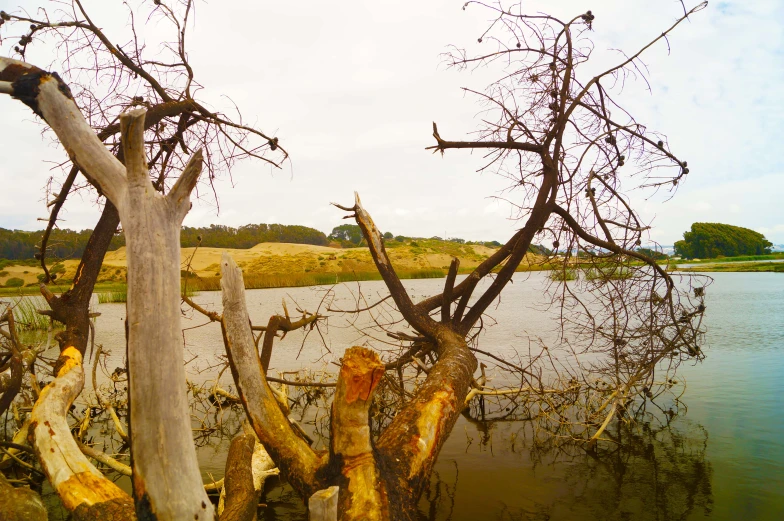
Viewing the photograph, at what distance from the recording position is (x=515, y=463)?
506 centimetres

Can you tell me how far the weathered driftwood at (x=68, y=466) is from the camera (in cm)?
249

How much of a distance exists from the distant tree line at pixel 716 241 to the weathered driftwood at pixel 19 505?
45.8 meters

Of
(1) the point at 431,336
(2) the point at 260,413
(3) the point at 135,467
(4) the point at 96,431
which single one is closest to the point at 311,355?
(4) the point at 96,431

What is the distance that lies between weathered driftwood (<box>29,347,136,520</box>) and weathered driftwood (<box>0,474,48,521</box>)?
26.9 inches

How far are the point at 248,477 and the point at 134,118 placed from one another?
2355 mm

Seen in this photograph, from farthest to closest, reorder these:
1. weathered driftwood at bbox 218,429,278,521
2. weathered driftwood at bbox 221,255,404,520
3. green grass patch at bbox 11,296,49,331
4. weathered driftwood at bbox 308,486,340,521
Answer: green grass patch at bbox 11,296,49,331 → weathered driftwood at bbox 218,429,278,521 → weathered driftwood at bbox 221,255,404,520 → weathered driftwood at bbox 308,486,340,521

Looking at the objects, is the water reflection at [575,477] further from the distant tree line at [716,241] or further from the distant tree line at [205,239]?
the distant tree line at [716,241]

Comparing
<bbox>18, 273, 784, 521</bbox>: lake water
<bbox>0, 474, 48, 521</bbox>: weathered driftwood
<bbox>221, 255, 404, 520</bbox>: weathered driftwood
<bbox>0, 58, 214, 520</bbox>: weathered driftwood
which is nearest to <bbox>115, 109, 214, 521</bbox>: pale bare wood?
<bbox>0, 58, 214, 520</bbox>: weathered driftwood

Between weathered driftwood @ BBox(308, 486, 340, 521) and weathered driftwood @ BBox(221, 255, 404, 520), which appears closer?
weathered driftwood @ BBox(308, 486, 340, 521)

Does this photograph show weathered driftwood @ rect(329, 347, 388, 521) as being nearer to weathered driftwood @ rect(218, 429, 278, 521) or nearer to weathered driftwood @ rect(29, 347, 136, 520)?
weathered driftwood @ rect(218, 429, 278, 521)

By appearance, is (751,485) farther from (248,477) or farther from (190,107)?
(190,107)

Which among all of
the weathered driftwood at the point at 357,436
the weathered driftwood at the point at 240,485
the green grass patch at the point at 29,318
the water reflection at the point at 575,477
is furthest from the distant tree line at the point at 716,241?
the weathered driftwood at the point at 357,436

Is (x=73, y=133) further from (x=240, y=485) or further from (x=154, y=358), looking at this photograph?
(x=240, y=485)

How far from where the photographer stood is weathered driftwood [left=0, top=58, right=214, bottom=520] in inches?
82.2
